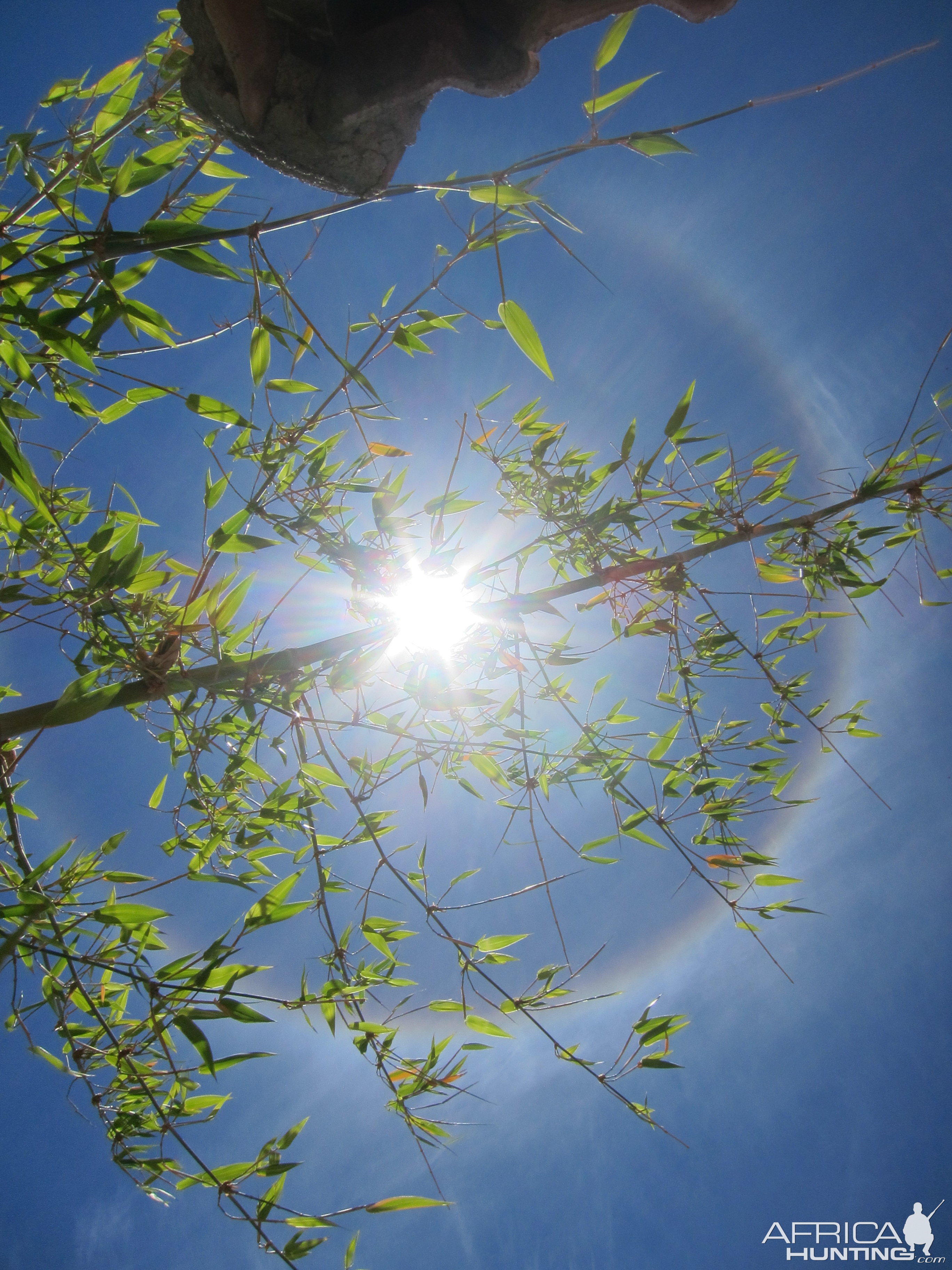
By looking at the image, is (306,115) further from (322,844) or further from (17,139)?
(322,844)

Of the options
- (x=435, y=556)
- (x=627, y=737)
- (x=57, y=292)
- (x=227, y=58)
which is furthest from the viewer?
(x=627, y=737)

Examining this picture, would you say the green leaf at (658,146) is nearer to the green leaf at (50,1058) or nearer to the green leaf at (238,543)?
the green leaf at (238,543)

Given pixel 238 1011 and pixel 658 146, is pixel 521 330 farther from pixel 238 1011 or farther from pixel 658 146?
pixel 238 1011


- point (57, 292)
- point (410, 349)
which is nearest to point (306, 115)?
point (410, 349)

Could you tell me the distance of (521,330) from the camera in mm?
1058

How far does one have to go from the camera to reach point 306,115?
0.90m

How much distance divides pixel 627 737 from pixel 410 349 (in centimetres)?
116

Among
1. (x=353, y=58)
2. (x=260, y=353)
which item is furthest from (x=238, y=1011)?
(x=353, y=58)

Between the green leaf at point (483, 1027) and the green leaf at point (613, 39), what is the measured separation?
76.4 inches

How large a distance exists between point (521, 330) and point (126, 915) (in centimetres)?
129

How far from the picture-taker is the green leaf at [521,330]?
1043 mm

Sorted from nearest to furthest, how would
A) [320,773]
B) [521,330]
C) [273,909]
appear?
1. [521,330]
2. [273,909]
3. [320,773]

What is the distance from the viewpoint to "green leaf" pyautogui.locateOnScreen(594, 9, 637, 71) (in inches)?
35.9

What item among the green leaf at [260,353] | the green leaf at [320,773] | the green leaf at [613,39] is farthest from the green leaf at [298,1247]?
the green leaf at [613,39]
